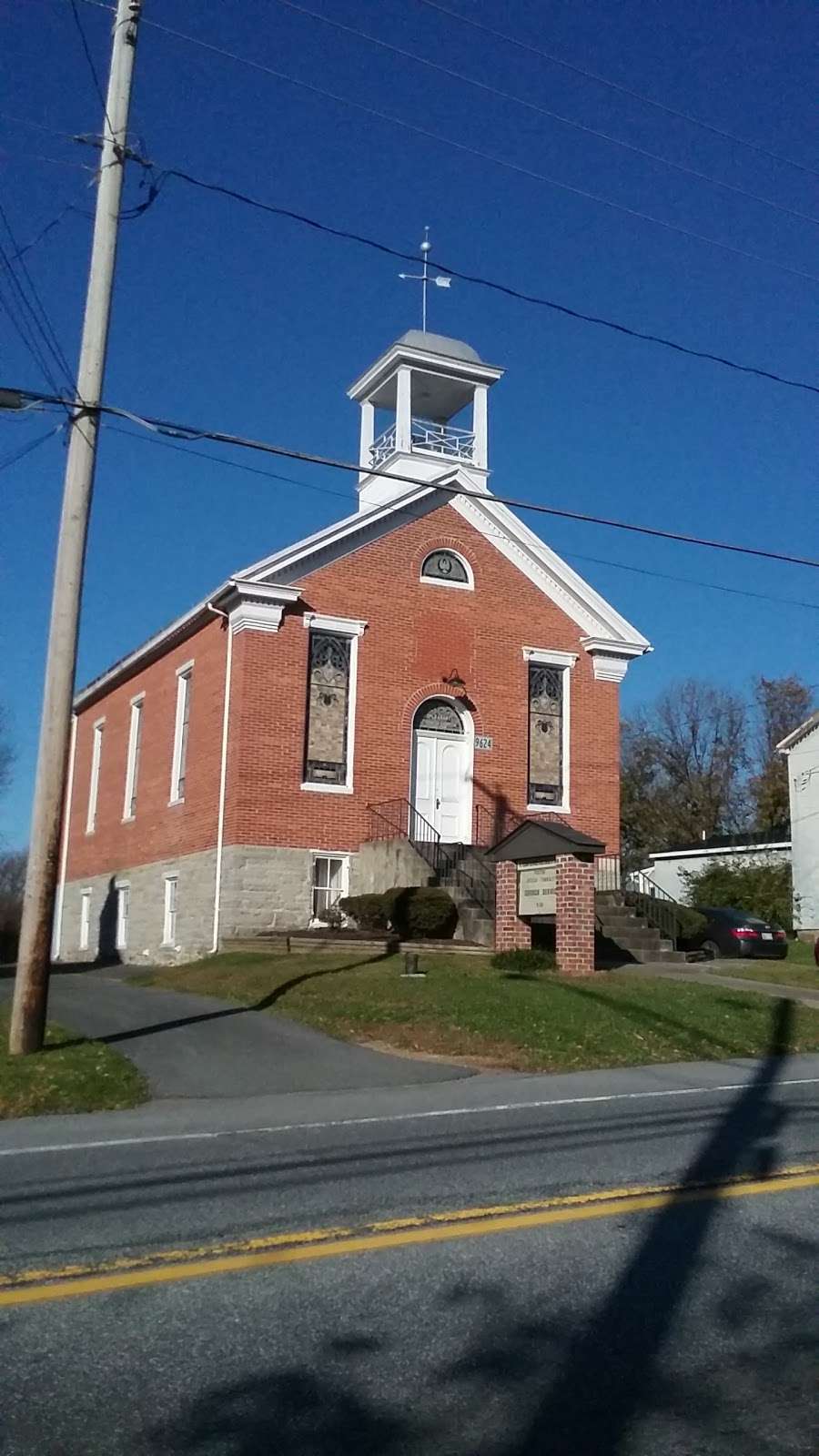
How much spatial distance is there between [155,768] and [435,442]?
915 centimetres

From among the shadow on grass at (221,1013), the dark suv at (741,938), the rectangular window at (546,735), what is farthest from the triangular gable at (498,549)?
the shadow on grass at (221,1013)

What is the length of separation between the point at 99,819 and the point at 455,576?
453 inches

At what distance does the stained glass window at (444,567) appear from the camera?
27.0 metres

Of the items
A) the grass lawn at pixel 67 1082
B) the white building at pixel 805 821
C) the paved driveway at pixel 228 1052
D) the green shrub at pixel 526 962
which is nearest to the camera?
the grass lawn at pixel 67 1082

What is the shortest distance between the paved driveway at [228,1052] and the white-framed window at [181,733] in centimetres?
1033

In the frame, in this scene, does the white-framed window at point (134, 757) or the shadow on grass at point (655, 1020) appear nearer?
the shadow on grass at point (655, 1020)

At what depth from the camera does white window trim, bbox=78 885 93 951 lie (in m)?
32.8

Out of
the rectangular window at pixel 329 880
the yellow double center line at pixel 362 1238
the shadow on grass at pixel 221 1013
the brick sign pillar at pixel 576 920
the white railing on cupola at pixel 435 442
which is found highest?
the white railing on cupola at pixel 435 442

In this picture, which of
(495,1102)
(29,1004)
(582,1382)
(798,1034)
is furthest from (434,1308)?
(798,1034)

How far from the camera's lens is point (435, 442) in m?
28.3

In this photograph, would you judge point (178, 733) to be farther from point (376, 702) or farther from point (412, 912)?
point (412, 912)

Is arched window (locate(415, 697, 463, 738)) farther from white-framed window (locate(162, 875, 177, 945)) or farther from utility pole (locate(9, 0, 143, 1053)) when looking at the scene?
utility pole (locate(9, 0, 143, 1053))

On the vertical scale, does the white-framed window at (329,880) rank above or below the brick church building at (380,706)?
below

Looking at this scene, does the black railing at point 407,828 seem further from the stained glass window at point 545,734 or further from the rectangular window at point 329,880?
the stained glass window at point 545,734
